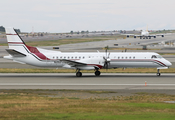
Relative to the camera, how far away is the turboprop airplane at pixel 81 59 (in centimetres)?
3638

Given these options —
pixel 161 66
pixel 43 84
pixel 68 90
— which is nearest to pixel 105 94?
pixel 68 90

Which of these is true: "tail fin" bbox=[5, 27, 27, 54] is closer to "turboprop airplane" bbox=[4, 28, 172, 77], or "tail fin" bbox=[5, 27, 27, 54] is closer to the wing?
"turboprop airplane" bbox=[4, 28, 172, 77]

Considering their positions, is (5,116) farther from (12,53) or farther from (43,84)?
(12,53)

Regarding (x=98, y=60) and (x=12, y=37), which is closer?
(x=98, y=60)

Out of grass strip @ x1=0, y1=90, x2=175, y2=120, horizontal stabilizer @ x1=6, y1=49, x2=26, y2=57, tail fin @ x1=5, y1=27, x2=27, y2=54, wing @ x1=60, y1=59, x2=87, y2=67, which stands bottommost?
grass strip @ x1=0, y1=90, x2=175, y2=120

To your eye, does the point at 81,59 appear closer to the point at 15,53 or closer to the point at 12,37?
the point at 15,53

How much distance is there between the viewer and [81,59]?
37.5 m

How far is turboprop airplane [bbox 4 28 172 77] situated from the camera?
36375mm

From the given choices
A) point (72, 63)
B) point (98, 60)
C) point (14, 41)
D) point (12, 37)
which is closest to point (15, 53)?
point (14, 41)

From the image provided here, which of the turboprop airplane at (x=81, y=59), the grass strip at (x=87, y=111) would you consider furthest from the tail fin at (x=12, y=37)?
the grass strip at (x=87, y=111)

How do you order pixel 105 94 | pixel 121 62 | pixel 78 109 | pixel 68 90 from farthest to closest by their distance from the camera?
pixel 121 62 → pixel 68 90 → pixel 105 94 → pixel 78 109

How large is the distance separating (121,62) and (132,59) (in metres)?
1.55

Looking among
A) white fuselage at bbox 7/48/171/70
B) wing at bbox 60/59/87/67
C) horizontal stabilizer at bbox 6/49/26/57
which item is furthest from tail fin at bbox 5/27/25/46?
wing at bbox 60/59/87/67

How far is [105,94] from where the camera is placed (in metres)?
23.5
